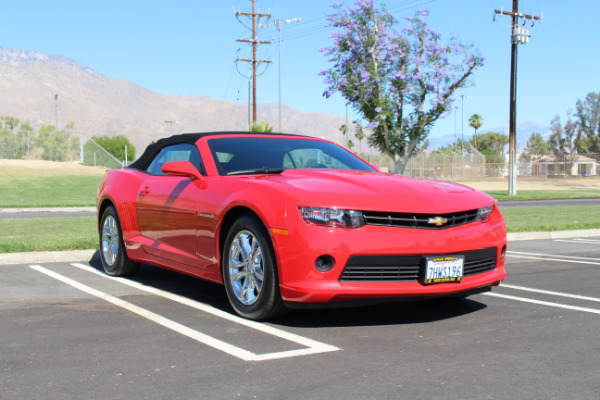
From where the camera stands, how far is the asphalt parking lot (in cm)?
349

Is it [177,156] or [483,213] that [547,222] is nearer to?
[483,213]

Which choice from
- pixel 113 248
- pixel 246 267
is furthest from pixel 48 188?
pixel 246 267

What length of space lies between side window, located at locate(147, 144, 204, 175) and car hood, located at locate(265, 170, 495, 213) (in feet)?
3.53

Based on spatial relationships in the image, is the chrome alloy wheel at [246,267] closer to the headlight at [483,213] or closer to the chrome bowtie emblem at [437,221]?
the chrome bowtie emblem at [437,221]

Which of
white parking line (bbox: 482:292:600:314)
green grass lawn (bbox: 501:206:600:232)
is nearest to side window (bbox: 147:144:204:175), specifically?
white parking line (bbox: 482:292:600:314)

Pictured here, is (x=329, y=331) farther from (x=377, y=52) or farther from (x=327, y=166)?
(x=377, y=52)

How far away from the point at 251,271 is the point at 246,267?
0.25ft

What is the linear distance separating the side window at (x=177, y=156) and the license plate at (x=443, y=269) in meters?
2.31

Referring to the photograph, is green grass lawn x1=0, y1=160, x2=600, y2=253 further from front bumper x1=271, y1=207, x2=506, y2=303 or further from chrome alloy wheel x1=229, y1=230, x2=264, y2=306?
front bumper x1=271, y1=207, x2=506, y2=303

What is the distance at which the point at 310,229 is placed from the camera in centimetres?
459

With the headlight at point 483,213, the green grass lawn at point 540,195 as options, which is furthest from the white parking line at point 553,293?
the green grass lawn at point 540,195

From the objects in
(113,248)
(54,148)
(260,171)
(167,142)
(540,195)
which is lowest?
(540,195)

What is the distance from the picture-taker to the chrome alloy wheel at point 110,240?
24.0ft

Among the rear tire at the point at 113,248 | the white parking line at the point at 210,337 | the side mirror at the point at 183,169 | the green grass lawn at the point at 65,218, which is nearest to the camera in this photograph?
the white parking line at the point at 210,337
